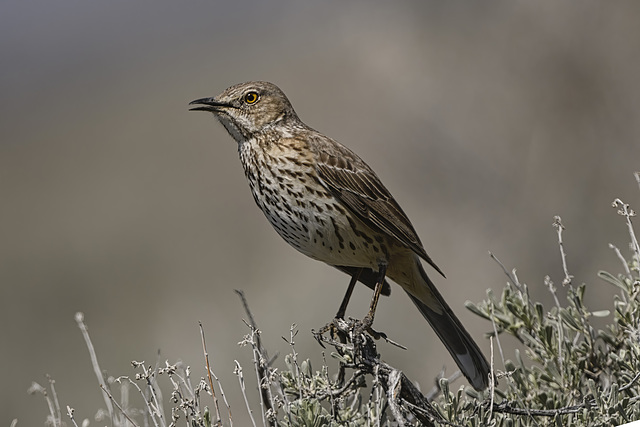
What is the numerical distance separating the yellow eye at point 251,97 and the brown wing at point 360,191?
416 mm

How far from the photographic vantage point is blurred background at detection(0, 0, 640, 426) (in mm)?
7129

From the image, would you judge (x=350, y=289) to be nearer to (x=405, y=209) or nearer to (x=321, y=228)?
(x=321, y=228)

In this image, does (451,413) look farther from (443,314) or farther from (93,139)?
(93,139)

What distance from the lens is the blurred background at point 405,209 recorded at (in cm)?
713

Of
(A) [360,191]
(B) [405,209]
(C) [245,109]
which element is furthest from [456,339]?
(B) [405,209]

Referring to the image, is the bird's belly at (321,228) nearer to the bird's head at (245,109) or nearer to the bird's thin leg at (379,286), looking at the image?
the bird's thin leg at (379,286)

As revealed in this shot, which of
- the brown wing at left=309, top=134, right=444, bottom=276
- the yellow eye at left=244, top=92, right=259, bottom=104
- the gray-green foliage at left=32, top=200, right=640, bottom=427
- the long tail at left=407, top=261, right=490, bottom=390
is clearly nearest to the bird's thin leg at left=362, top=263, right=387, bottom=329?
the brown wing at left=309, top=134, right=444, bottom=276

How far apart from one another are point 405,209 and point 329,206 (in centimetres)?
765

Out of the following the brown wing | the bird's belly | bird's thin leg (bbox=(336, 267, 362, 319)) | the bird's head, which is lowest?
bird's thin leg (bbox=(336, 267, 362, 319))

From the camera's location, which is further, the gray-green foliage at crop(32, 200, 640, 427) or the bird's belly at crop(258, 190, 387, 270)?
the bird's belly at crop(258, 190, 387, 270)

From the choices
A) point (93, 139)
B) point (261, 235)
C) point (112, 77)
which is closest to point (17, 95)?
point (112, 77)

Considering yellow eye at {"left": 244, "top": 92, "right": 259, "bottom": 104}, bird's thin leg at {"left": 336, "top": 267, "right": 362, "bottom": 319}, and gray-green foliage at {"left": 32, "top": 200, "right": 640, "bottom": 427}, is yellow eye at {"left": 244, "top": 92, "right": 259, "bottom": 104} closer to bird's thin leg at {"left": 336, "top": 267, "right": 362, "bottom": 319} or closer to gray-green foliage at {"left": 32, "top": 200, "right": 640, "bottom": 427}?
bird's thin leg at {"left": 336, "top": 267, "right": 362, "bottom": 319}

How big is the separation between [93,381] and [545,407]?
621 centimetres

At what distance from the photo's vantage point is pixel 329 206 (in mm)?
4031
